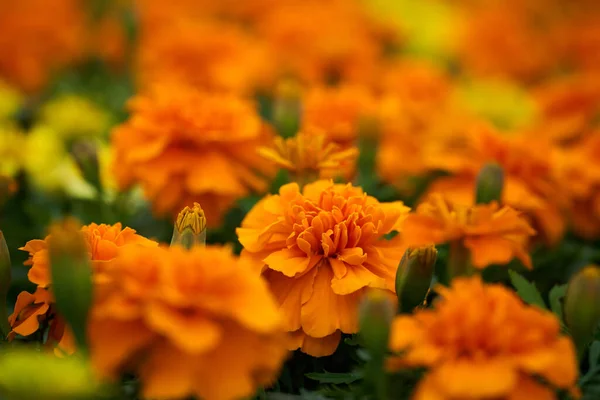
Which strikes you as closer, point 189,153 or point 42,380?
point 42,380

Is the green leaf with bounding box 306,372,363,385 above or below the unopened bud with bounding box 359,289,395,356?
below

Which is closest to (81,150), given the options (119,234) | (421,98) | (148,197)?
(148,197)

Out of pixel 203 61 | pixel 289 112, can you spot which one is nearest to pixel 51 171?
pixel 289 112

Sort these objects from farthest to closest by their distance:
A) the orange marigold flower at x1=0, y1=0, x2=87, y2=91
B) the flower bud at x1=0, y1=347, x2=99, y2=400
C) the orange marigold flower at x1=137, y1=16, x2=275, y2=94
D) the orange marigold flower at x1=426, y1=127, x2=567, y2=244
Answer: the orange marigold flower at x1=0, y1=0, x2=87, y2=91, the orange marigold flower at x1=137, y1=16, x2=275, y2=94, the orange marigold flower at x1=426, y1=127, x2=567, y2=244, the flower bud at x1=0, y1=347, x2=99, y2=400

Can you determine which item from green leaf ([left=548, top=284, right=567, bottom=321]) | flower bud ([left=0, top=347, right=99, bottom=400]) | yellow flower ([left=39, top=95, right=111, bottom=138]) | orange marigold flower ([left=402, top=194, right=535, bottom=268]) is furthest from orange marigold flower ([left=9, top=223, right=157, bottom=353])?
yellow flower ([left=39, top=95, right=111, bottom=138])

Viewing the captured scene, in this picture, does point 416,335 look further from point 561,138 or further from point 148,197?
point 561,138

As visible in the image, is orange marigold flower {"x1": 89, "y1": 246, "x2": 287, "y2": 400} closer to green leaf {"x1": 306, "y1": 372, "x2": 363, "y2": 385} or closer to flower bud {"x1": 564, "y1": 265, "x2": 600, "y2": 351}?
green leaf {"x1": 306, "y1": 372, "x2": 363, "y2": 385}

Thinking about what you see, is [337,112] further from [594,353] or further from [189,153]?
[594,353]

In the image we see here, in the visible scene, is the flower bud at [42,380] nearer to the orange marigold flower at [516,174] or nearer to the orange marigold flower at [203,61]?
the orange marigold flower at [516,174]
